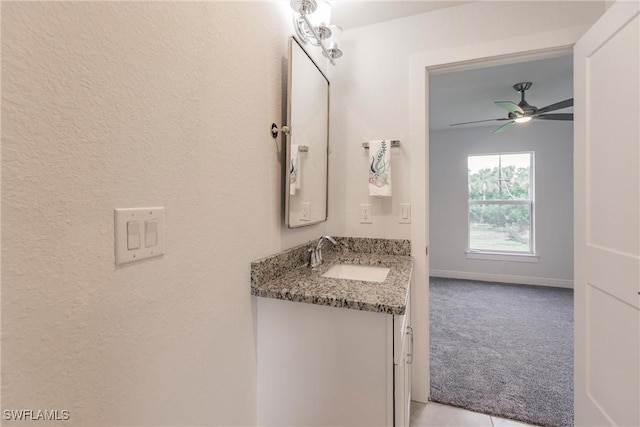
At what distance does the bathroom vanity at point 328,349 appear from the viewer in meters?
0.95

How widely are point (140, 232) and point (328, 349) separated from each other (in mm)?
728

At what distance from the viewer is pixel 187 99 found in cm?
79

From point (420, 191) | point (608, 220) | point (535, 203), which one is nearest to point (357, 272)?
point (420, 191)

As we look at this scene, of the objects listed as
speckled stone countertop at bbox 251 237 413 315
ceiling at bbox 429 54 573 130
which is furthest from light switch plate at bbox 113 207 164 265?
ceiling at bbox 429 54 573 130

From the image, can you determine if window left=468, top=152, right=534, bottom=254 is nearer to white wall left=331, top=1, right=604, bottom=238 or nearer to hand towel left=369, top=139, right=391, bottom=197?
white wall left=331, top=1, right=604, bottom=238

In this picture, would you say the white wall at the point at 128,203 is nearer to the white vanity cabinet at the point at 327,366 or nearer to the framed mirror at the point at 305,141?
the white vanity cabinet at the point at 327,366

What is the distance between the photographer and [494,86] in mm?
2811

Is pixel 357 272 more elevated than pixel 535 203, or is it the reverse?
pixel 535 203

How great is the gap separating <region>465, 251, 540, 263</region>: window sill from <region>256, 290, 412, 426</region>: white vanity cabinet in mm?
3912

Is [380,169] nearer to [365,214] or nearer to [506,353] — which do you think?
[365,214]

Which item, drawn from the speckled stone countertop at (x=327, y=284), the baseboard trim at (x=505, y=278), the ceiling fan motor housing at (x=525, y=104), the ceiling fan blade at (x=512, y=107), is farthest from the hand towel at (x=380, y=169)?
the baseboard trim at (x=505, y=278)

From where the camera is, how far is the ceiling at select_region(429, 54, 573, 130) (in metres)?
2.43

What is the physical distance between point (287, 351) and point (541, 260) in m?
4.43

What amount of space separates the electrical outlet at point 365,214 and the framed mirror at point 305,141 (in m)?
0.25
